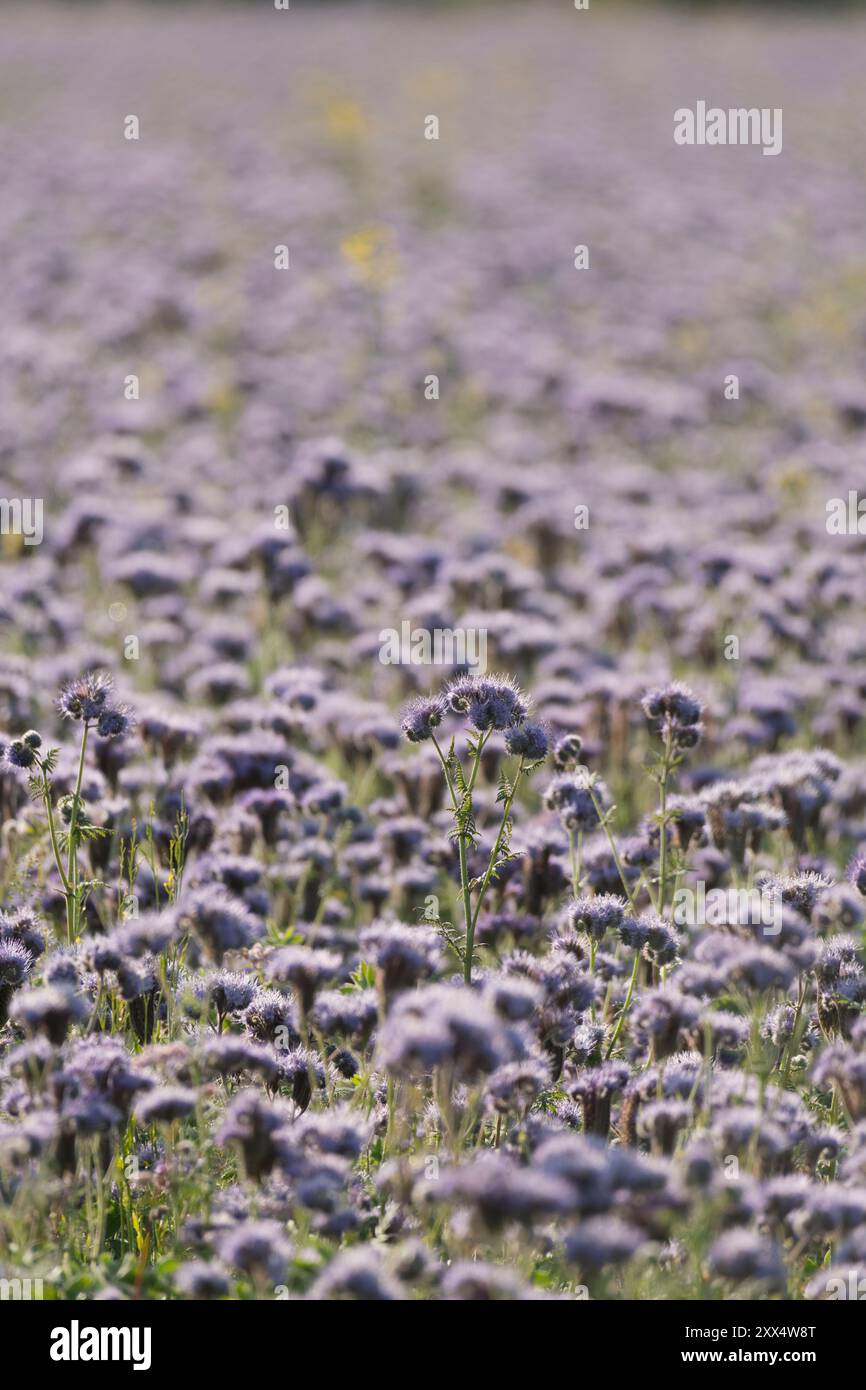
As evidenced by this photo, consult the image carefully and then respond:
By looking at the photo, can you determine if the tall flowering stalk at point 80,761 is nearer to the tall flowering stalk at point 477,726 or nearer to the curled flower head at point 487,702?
the tall flowering stalk at point 477,726

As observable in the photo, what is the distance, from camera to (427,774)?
773cm

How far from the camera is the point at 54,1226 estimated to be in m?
5.21

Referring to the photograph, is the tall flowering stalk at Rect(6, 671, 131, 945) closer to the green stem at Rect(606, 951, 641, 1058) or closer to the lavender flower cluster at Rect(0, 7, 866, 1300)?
the lavender flower cluster at Rect(0, 7, 866, 1300)

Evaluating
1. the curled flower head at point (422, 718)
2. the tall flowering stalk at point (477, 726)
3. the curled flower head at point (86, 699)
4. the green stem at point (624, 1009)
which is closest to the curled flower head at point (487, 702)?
the tall flowering stalk at point (477, 726)

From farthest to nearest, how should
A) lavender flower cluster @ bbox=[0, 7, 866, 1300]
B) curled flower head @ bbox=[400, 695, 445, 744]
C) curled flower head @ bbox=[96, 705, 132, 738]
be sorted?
curled flower head @ bbox=[96, 705, 132, 738]
curled flower head @ bbox=[400, 695, 445, 744]
lavender flower cluster @ bbox=[0, 7, 866, 1300]

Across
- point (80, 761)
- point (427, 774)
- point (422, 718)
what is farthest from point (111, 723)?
point (427, 774)

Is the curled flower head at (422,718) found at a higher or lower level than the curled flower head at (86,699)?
lower

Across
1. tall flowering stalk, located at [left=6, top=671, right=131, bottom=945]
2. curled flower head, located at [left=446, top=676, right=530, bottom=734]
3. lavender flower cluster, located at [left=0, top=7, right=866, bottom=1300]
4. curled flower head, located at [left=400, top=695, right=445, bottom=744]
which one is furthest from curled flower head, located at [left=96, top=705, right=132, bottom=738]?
curled flower head, located at [left=446, top=676, right=530, bottom=734]

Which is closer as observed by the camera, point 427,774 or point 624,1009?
point 624,1009

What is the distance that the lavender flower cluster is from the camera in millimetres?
4633

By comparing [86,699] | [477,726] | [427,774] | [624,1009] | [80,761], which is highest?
[86,699]

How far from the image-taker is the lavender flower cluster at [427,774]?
4633 millimetres

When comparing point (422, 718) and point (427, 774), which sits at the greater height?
point (422, 718)

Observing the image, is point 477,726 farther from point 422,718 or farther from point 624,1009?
point 624,1009
